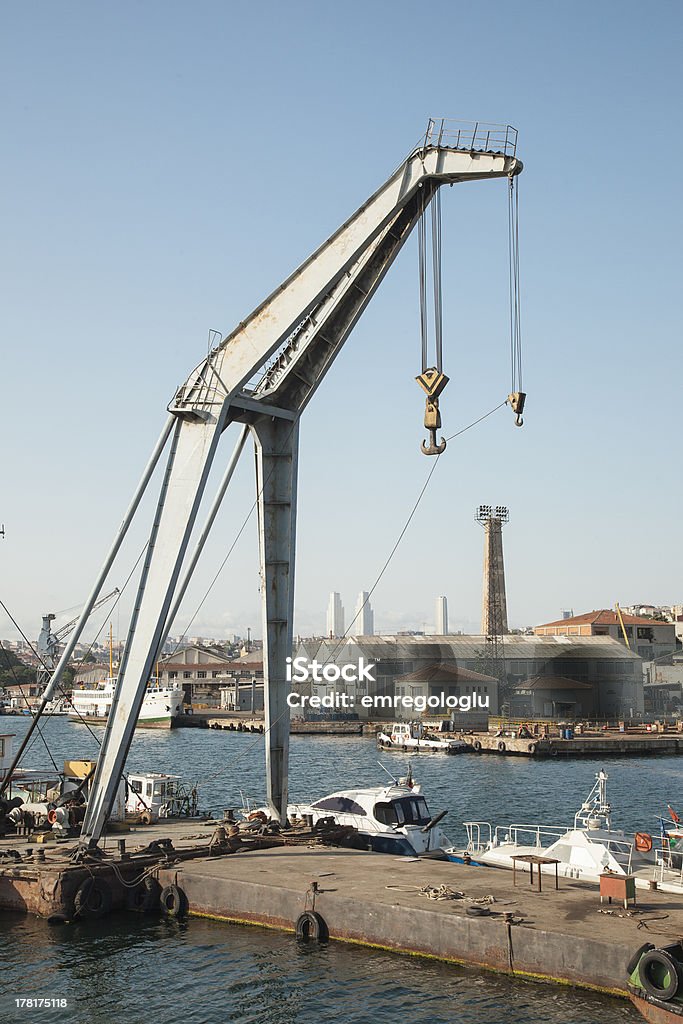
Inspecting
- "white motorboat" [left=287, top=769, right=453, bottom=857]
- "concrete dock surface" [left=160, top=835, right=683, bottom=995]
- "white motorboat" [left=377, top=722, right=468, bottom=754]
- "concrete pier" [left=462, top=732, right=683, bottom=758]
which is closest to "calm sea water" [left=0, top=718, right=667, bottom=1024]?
"concrete dock surface" [left=160, top=835, right=683, bottom=995]

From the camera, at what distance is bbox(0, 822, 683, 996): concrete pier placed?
2022cm

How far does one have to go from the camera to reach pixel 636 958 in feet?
62.9

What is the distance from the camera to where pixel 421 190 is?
31.0 meters

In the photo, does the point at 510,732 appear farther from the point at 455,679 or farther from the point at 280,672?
the point at 280,672

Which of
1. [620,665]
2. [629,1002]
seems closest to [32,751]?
[620,665]

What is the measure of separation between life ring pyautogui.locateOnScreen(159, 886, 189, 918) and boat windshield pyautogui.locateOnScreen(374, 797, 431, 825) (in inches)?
389

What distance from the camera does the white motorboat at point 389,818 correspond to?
111 ft

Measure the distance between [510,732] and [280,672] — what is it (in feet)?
249

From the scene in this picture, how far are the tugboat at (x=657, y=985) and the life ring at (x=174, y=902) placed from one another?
12362 mm

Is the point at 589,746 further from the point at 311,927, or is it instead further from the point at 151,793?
the point at 311,927

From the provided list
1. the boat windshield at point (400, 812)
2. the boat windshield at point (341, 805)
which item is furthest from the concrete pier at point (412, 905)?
the boat windshield at point (341, 805)

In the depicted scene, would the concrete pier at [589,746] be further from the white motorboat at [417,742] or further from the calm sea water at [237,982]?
the calm sea water at [237,982]

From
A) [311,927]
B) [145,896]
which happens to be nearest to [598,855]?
[311,927]

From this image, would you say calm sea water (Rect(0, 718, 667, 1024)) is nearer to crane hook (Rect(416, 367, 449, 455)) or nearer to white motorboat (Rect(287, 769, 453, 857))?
white motorboat (Rect(287, 769, 453, 857))
